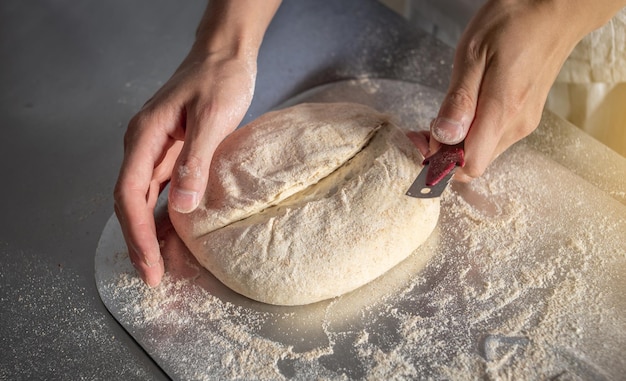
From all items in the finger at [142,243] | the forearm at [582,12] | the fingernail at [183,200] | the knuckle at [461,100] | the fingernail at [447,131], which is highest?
the forearm at [582,12]

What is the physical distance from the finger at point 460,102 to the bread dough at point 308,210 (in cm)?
14

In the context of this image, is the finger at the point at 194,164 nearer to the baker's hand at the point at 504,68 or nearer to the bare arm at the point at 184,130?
the bare arm at the point at 184,130

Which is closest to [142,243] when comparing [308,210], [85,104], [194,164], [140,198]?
[140,198]

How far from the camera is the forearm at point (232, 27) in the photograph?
1.66m

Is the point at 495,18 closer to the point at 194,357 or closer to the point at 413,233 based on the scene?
the point at 413,233

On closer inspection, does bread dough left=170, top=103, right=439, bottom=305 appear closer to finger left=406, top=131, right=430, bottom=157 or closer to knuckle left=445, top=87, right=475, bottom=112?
finger left=406, top=131, right=430, bottom=157

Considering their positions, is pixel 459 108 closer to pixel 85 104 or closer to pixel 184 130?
pixel 184 130

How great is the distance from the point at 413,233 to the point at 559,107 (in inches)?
31.6

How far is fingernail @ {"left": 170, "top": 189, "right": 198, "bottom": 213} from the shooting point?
1.40m

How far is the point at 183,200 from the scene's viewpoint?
4.60ft

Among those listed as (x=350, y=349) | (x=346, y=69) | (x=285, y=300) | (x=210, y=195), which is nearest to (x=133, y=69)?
(x=346, y=69)

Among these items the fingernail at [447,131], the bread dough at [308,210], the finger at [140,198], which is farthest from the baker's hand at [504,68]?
the finger at [140,198]

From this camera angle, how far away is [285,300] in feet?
4.71

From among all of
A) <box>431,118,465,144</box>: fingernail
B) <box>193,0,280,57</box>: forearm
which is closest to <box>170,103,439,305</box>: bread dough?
<box>431,118,465,144</box>: fingernail
